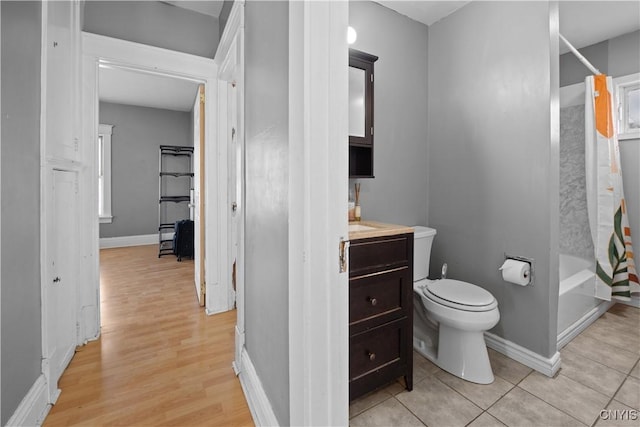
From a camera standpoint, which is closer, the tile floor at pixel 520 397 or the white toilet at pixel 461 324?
the tile floor at pixel 520 397

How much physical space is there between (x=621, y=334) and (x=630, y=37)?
257 cm

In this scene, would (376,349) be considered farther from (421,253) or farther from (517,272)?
(517,272)

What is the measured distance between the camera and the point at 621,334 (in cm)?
213

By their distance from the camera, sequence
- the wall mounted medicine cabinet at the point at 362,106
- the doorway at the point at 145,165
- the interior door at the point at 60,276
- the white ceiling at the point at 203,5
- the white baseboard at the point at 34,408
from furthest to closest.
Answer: the doorway at the point at 145,165, the white ceiling at the point at 203,5, the wall mounted medicine cabinet at the point at 362,106, the interior door at the point at 60,276, the white baseboard at the point at 34,408

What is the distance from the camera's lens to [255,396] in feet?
4.40

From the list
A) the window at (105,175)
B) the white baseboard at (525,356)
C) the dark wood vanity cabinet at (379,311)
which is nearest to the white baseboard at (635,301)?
the white baseboard at (525,356)

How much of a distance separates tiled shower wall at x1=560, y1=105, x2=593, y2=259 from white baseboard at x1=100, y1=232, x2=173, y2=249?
230 inches

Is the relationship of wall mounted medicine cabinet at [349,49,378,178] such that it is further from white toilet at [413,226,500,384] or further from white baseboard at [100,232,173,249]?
white baseboard at [100,232,173,249]

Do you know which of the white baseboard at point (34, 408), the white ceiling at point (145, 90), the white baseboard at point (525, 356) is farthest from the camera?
the white ceiling at point (145, 90)

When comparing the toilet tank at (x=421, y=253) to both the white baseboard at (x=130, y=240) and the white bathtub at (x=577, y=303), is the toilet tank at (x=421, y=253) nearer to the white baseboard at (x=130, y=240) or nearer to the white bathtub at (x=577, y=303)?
the white bathtub at (x=577, y=303)

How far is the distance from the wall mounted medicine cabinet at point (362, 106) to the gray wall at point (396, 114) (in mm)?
197

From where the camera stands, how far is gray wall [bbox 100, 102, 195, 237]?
5.23m

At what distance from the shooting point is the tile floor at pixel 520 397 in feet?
4.42

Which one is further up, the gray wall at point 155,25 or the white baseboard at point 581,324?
the gray wall at point 155,25
